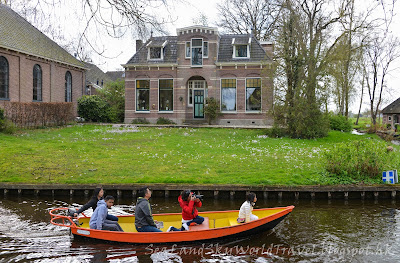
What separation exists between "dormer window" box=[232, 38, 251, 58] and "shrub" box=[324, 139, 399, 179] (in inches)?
758

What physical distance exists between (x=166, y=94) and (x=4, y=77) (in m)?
13.1

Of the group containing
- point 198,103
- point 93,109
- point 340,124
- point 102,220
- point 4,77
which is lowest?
point 102,220

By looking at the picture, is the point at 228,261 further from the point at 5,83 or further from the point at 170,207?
the point at 5,83

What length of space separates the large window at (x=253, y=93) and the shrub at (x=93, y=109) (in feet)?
42.6

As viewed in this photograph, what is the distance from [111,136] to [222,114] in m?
12.1

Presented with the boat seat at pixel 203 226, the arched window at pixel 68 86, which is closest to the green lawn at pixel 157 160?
the boat seat at pixel 203 226

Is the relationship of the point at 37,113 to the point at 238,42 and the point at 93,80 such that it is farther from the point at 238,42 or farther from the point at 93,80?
the point at 93,80

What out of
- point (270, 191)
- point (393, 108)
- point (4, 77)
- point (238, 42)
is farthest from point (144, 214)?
point (393, 108)

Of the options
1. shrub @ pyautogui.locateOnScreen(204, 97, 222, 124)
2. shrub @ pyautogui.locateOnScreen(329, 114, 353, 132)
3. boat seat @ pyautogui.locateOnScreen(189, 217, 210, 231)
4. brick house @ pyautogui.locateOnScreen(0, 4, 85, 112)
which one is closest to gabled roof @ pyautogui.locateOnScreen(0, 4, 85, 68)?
brick house @ pyautogui.locateOnScreen(0, 4, 85, 112)

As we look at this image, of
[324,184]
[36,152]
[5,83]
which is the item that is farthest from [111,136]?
[324,184]

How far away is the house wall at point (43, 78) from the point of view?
28047mm

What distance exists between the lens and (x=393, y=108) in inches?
1945

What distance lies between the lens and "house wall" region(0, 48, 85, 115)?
28047mm

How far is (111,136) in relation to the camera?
23453 mm
